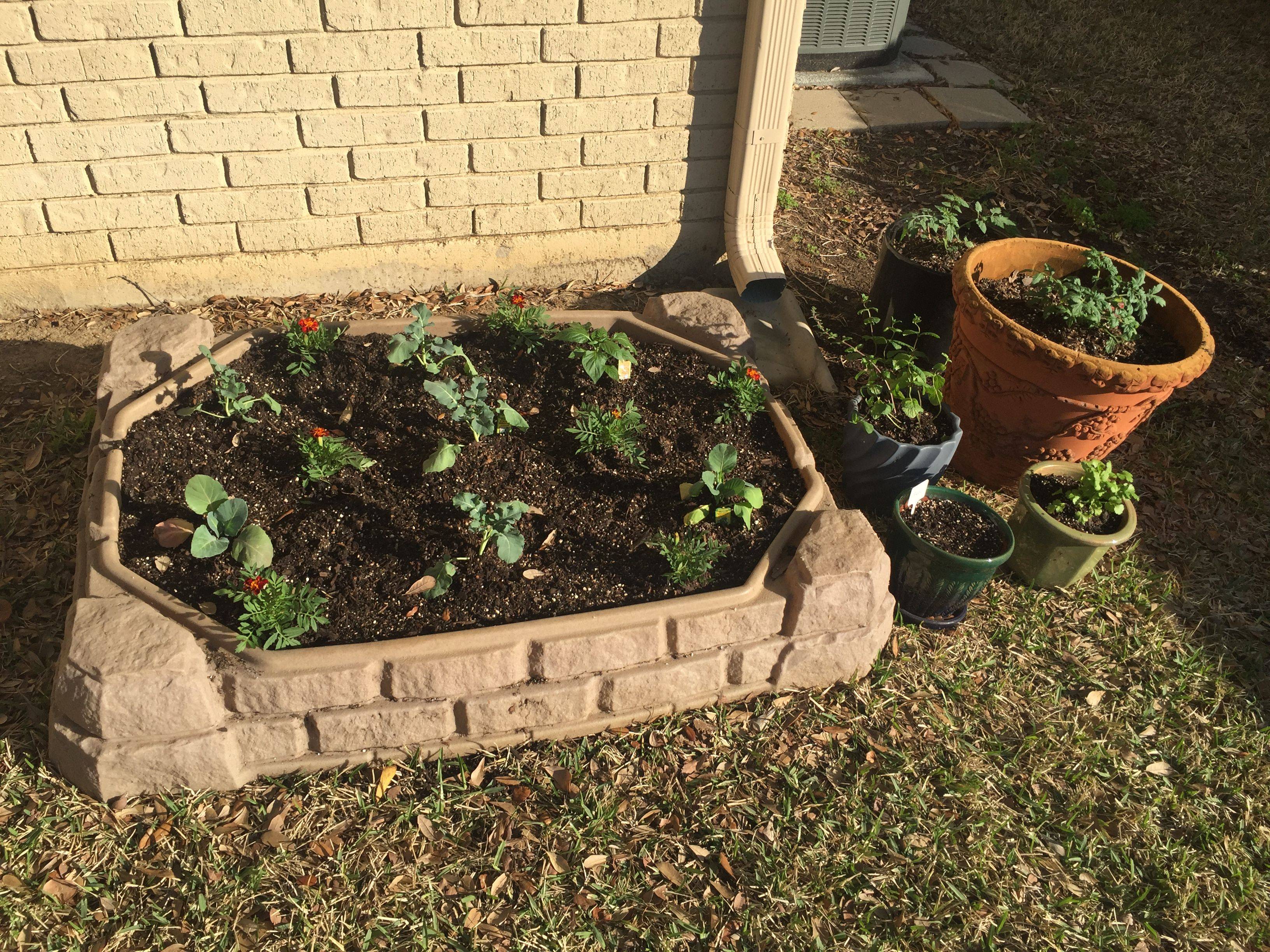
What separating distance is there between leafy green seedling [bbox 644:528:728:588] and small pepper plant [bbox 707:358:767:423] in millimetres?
659

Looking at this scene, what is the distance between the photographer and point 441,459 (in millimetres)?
3047

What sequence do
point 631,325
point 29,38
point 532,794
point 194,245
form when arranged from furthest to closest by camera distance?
point 194,245, point 631,325, point 29,38, point 532,794

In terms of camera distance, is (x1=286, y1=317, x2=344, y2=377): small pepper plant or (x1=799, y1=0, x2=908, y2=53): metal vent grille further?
(x1=799, y1=0, x2=908, y2=53): metal vent grille

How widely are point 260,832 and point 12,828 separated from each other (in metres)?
0.67

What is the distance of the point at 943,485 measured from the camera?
3.86 m

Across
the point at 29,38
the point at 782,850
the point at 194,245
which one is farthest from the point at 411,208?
the point at 782,850

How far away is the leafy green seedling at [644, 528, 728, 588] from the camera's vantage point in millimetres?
2910

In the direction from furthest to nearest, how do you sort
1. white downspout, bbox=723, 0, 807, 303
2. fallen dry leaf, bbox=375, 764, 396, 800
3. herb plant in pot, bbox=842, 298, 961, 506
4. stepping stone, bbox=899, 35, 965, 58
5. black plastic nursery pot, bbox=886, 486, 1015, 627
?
1. stepping stone, bbox=899, 35, 965, 58
2. white downspout, bbox=723, 0, 807, 303
3. herb plant in pot, bbox=842, 298, 961, 506
4. black plastic nursery pot, bbox=886, 486, 1015, 627
5. fallen dry leaf, bbox=375, 764, 396, 800

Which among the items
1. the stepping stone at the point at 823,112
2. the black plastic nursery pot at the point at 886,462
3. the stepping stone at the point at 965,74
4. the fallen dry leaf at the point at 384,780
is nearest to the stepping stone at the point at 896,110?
the stepping stone at the point at 823,112

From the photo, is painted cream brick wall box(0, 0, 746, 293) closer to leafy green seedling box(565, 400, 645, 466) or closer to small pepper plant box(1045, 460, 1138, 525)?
leafy green seedling box(565, 400, 645, 466)

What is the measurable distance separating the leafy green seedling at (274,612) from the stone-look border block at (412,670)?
4cm

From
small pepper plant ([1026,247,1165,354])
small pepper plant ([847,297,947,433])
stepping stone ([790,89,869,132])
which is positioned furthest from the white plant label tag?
stepping stone ([790,89,869,132])

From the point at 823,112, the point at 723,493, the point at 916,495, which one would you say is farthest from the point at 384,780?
the point at 823,112

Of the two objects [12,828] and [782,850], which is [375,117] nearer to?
[12,828]
